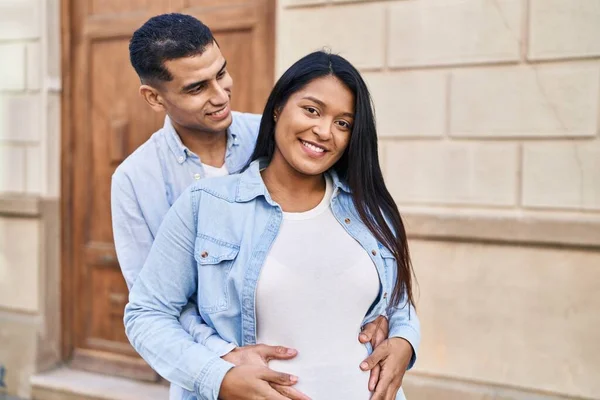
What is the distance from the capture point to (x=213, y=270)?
5.30 ft

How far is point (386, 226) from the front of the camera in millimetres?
1767

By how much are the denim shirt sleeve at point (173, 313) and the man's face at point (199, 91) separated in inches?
16.3

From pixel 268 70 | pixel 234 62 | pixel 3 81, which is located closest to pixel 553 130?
pixel 268 70

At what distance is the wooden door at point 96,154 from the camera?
4.87 meters

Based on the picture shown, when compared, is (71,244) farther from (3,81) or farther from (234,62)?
(234,62)

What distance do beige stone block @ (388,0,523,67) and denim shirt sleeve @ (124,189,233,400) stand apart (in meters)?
2.59

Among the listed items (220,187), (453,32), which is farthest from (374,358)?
(453,32)

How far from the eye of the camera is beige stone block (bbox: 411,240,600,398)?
3562mm

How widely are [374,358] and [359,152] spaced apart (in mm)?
574

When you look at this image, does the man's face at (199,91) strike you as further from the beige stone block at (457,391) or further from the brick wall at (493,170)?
the beige stone block at (457,391)

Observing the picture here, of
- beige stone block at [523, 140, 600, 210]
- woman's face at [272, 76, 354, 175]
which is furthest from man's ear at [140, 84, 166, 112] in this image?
beige stone block at [523, 140, 600, 210]

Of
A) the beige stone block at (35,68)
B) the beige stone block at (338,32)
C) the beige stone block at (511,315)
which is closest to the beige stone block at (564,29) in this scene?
the beige stone block at (338,32)

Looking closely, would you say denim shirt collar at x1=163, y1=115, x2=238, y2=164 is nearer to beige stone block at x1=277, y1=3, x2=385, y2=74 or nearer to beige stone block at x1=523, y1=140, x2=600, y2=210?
beige stone block at x1=277, y1=3, x2=385, y2=74

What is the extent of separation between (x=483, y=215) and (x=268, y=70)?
1832mm
